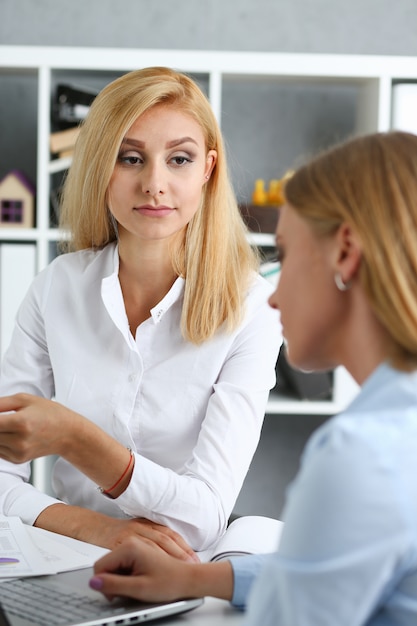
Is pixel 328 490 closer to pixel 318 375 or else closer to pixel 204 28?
pixel 318 375

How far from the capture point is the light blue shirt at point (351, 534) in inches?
25.4

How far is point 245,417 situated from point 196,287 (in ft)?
0.93

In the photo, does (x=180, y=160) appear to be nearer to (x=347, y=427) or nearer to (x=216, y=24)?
(x=347, y=427)

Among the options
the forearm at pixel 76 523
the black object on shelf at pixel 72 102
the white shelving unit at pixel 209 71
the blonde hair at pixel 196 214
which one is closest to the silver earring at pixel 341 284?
the forearm at pixel 76 523

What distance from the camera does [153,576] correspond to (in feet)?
2.97

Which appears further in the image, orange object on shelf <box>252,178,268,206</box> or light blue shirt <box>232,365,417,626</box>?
orange object on shelf <box>252,178,268,206</box>

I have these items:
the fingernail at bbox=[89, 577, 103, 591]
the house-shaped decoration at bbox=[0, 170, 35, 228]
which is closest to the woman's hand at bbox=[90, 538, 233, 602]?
the fingernail at bbox=[89, 577, 103, 591]

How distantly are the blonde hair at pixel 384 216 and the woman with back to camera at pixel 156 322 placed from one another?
0.67 meters

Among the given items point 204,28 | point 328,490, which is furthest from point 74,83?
point 328,490

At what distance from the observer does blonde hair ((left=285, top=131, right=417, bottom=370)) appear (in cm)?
74

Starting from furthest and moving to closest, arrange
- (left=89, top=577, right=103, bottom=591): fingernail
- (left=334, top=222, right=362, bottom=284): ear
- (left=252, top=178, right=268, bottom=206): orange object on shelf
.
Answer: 1. (left=252, top=178, right=268, bottom=206): orange object on shelf
2. (left=89, top=577, right=103, bottom=591): fingernail
3. (left=334, top=222, right=362, bottom=284): ear

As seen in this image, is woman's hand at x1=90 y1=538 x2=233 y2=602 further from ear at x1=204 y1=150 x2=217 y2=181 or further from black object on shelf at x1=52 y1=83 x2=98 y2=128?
black object on shelf at x1=52 y1=83 x2=98 y2=128

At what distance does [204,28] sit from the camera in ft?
9.27

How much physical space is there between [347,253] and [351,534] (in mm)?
264
